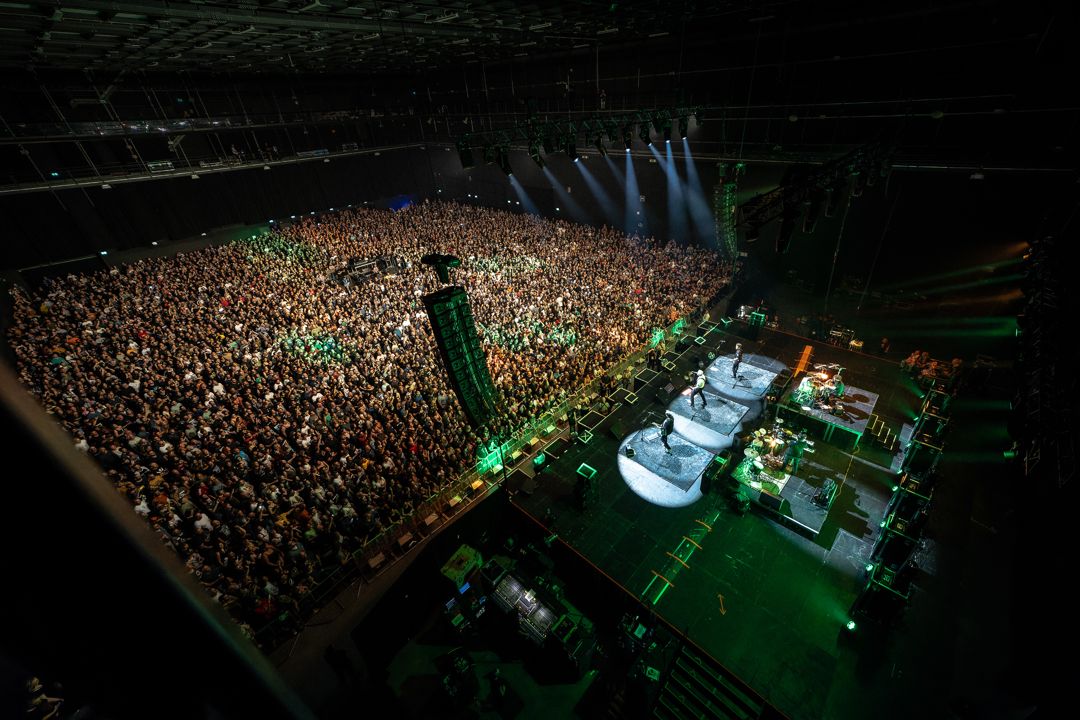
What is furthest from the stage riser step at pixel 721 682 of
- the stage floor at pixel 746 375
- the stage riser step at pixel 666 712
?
the stage floor at pixel 746 375

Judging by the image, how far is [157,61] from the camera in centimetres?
1656

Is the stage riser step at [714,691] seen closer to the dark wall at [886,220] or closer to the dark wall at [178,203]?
the dark wall at [886,220]

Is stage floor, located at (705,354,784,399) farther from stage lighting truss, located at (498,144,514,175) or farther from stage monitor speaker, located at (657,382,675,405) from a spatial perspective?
stage lighting truss, located at (498,144,514,175)

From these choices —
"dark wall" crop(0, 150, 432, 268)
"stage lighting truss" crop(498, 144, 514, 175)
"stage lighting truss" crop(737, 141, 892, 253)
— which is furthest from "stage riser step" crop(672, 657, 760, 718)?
"dark wall" crop(0, 150, 432, 268)

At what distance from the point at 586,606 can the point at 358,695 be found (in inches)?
163

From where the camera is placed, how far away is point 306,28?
12359 millimetres

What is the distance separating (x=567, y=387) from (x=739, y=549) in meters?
5.42

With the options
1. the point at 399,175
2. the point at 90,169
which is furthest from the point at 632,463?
the point at 399,175

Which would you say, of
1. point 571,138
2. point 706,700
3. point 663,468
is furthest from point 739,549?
point 571,138

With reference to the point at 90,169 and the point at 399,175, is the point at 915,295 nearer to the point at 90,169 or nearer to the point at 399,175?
the point at 399,175

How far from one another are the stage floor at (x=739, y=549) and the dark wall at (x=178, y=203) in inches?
832

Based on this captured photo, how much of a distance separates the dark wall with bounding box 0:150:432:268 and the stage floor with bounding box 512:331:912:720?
21123mm

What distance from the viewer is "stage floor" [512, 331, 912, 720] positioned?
7.25 m

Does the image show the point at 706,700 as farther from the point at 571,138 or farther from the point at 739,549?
the point at 571,138
